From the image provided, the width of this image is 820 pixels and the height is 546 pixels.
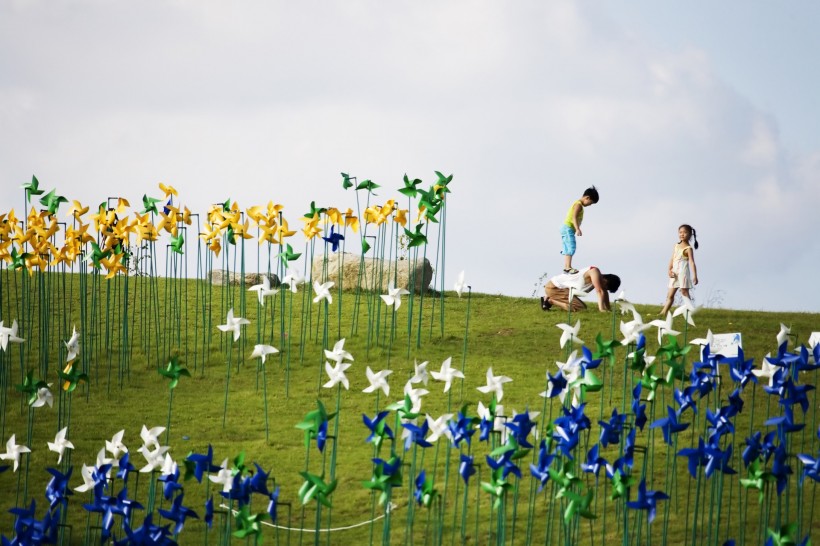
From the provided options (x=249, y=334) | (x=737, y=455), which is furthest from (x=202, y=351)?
(x=737, y=455)

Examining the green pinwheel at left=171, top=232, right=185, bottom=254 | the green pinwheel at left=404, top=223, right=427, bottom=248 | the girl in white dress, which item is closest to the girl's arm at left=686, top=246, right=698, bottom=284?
the girl in white dress

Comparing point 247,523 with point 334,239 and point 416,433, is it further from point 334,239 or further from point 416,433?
point 334,239

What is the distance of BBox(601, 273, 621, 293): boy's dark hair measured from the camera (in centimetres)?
1187

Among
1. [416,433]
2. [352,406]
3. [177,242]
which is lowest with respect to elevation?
[352,406]

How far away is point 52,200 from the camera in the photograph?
1006 cm

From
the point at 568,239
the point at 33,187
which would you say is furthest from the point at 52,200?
the point at 568,239

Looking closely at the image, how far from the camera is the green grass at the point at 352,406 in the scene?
6797mm

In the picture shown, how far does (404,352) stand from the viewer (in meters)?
10.1

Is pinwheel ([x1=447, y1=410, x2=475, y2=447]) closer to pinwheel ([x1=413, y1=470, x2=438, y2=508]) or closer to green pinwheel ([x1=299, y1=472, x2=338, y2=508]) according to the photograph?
pinwheel ([x1=413, y1=470, x2=438, y2=508])

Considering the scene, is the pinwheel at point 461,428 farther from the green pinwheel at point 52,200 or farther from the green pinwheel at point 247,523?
the green pinwheel at point 52,200

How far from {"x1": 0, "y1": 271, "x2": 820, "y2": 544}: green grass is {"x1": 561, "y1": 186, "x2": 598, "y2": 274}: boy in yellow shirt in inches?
27.5

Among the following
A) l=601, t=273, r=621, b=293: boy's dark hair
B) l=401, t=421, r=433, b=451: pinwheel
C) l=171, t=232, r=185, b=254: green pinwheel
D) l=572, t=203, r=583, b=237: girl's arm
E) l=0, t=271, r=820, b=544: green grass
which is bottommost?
l=0, t=271, r=820, b=544: green grass

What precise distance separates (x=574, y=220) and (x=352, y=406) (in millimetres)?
3686

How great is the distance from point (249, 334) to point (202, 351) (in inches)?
33.9
